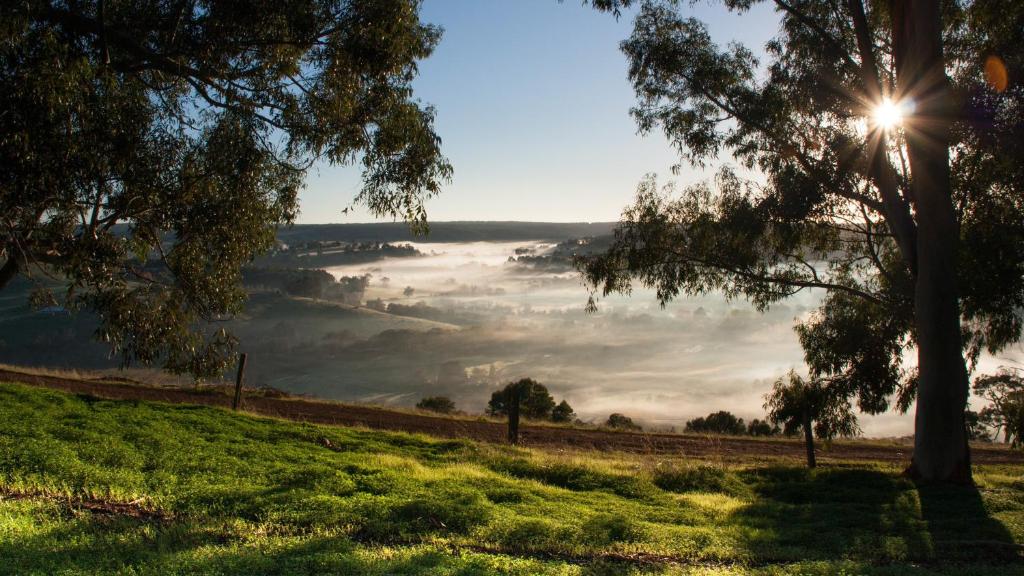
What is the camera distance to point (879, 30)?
1786 centimetres

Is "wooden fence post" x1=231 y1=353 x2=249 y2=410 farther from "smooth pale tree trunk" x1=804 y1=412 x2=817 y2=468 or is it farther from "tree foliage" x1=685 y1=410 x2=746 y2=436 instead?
"tree foliage" x1=685 y1=410 x2=746 y2=436

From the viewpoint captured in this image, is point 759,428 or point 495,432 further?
point 759,428

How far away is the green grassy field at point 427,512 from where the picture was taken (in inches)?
241

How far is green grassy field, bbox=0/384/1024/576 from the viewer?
20.1ft

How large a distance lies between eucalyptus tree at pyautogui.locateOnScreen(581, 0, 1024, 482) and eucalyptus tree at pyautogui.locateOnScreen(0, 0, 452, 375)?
23.5 feet

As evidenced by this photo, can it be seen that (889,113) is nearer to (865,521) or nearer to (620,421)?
(865,521)

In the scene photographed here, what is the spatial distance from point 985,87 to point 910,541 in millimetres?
10567

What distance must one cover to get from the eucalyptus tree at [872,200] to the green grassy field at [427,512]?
3437 mm

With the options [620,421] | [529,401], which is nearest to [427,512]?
[620,421]

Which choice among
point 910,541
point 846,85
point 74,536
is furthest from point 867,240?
point 74,536

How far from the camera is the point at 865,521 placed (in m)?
9.55

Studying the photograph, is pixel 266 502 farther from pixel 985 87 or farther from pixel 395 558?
pixel 985 87

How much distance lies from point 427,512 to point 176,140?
360 inches

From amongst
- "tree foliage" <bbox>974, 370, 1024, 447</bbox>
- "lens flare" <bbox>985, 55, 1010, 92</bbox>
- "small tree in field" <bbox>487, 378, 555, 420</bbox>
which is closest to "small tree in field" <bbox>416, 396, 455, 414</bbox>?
"small tree in field" <bbox>487, 378, 555, 420</bbox>
